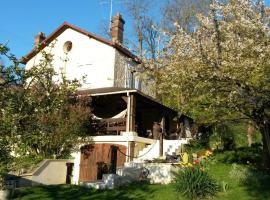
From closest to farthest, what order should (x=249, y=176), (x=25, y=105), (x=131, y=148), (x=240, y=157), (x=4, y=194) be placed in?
(x=25, y=105) → (x=249, y=176) → (x=4, y=194) → (x=240, y=157) → (x=131, y=148)

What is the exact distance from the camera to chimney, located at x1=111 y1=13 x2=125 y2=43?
1156 inches

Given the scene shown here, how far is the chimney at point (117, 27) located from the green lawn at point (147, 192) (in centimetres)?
1537

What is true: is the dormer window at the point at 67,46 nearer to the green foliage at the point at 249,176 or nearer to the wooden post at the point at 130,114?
the wooden post at the point at 130,114

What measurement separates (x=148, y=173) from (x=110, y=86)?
12.0m

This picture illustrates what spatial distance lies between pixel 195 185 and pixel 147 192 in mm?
2056

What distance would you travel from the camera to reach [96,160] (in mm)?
20375

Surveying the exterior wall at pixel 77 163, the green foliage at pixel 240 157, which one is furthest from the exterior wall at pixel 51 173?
the green foliage at pixel 240 157

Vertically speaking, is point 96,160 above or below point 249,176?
above

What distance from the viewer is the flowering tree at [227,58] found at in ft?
31.6

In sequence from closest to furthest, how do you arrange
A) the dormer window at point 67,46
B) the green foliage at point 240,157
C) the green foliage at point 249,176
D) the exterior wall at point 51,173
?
the green foliage at point 249,176, the green foliage at point 240,157, the exterior wall at point 51,173, the dormer window at point 67,46

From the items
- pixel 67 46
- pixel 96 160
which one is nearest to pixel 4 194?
pixel 96 160

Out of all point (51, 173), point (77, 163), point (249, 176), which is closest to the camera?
point (249, 176)

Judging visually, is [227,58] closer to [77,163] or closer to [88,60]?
[77,163]

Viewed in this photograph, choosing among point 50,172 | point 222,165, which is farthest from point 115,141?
point 222,165
